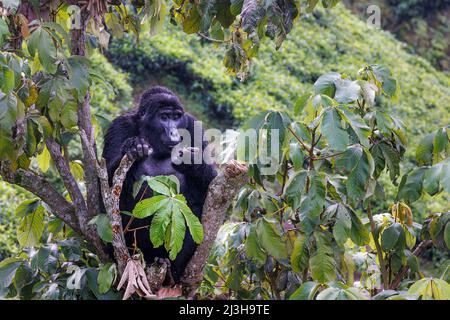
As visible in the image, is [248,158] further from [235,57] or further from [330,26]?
[330,26]

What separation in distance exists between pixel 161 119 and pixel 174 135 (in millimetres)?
169

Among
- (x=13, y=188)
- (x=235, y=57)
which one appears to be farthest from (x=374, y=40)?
(x=235, y=57)

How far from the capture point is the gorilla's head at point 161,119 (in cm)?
475

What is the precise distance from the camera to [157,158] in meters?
4.88

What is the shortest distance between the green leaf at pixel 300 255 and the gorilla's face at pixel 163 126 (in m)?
1.40

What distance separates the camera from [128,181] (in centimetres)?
454

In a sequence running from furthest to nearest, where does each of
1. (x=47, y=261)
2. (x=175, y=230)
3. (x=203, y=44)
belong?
1. (x=203, y=44)
2. (x=47, y=261)
3. (x=175, y=230)

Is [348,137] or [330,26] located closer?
[348,137]

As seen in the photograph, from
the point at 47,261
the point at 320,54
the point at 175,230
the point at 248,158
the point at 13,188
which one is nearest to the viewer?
the point at 175,230

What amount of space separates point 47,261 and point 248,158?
131 cm

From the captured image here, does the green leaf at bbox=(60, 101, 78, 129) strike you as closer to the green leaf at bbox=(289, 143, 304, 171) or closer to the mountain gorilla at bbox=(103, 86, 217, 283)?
the mountain gorilla at bbox=(103, 86, 217, 283)

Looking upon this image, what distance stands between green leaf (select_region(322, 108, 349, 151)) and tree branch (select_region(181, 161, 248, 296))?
56 centimetres

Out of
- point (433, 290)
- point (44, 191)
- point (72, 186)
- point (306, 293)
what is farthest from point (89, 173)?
point (433, 290)
